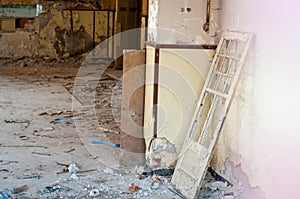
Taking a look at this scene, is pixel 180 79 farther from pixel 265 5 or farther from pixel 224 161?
pixel 265 5

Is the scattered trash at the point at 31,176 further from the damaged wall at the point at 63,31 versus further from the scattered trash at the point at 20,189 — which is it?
the damaged wall at the point at 63,31

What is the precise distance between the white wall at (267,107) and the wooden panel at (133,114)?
782mm

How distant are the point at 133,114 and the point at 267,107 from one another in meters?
1.39

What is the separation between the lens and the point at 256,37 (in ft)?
10.9

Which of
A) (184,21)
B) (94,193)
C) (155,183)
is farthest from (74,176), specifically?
(184,21)

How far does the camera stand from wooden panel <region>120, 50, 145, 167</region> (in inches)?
163

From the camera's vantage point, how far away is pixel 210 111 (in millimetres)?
3736

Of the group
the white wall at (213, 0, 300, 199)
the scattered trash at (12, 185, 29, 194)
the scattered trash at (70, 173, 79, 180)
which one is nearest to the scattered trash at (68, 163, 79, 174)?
the scattered trash at (70, 173, 79, 180)

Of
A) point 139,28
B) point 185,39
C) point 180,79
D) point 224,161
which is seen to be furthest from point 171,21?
point 139,28

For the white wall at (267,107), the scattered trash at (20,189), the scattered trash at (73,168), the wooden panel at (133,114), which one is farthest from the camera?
the wooden panel at (133,114)

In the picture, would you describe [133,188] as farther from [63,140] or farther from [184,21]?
[63,140]

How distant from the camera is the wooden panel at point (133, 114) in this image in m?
4.15

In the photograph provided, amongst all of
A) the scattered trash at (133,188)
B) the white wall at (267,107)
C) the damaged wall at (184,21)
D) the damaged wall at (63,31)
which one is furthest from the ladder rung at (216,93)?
the damaged wall at (63,31)

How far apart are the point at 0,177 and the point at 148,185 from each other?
1211 mm
